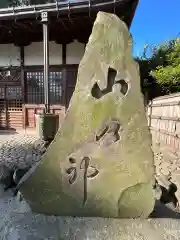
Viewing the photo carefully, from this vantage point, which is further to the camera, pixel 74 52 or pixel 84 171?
pixel 74 52

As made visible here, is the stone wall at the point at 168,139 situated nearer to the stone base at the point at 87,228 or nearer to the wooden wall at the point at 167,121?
the wooden wall at the point at 167,121

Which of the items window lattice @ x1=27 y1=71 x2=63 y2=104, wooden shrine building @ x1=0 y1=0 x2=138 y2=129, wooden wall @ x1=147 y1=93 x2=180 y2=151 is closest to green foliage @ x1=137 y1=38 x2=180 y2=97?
wooden wall @ x1=147 y1=93 x2=180 y2=151

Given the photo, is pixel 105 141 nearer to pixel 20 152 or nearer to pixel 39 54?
pixel 20 152

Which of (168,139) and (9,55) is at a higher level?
(9,55)

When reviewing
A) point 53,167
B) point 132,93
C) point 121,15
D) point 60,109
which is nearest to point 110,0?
point 121,15

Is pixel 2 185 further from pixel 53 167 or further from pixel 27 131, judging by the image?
pixel 27 131

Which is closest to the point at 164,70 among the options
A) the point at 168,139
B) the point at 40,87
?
the point at 168,139

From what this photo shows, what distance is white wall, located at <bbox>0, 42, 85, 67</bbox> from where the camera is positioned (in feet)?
28.5

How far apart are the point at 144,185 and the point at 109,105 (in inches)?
27.6

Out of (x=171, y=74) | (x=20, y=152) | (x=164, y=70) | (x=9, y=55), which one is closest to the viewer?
(x=20, y=152)

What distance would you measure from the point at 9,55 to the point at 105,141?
8.55 meters

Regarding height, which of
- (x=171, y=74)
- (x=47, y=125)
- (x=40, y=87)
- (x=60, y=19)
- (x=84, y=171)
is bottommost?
(x=47, y=125)

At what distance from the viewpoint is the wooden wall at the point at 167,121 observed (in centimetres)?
479

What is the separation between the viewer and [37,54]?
→ 8.95 meters
